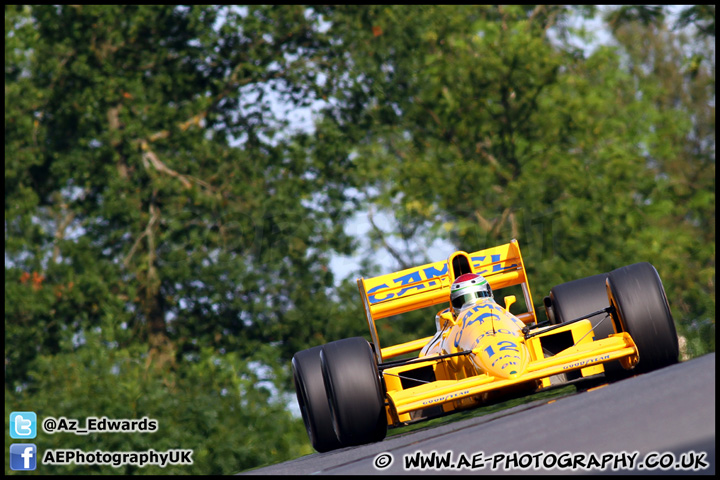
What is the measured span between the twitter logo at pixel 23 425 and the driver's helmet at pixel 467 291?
6.27 m

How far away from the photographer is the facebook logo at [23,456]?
8.61 m

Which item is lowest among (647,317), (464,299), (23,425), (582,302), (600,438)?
(600,438)

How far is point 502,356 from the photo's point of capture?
242 inches

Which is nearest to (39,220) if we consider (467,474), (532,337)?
(532,337)

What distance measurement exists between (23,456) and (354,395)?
4.55 meters

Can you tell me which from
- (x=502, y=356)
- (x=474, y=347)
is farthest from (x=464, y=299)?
(x=502, y=356)

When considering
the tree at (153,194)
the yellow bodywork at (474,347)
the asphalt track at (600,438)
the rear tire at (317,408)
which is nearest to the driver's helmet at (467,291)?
the yellow bodywork at (474,347)

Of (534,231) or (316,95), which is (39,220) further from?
(534,231)

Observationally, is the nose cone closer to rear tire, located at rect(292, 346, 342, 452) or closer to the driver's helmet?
the driver's helmet

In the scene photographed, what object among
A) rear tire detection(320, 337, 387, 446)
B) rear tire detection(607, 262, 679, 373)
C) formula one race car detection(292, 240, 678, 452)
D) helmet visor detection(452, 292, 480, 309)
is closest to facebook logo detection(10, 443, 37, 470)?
formula one race car detection(292, 240, 678, 452)

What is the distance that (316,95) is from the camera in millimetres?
18500

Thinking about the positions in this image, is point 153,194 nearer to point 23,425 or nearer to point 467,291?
point 23,425

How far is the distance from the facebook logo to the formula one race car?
3.20 metres

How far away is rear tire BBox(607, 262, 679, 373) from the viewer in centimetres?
603
